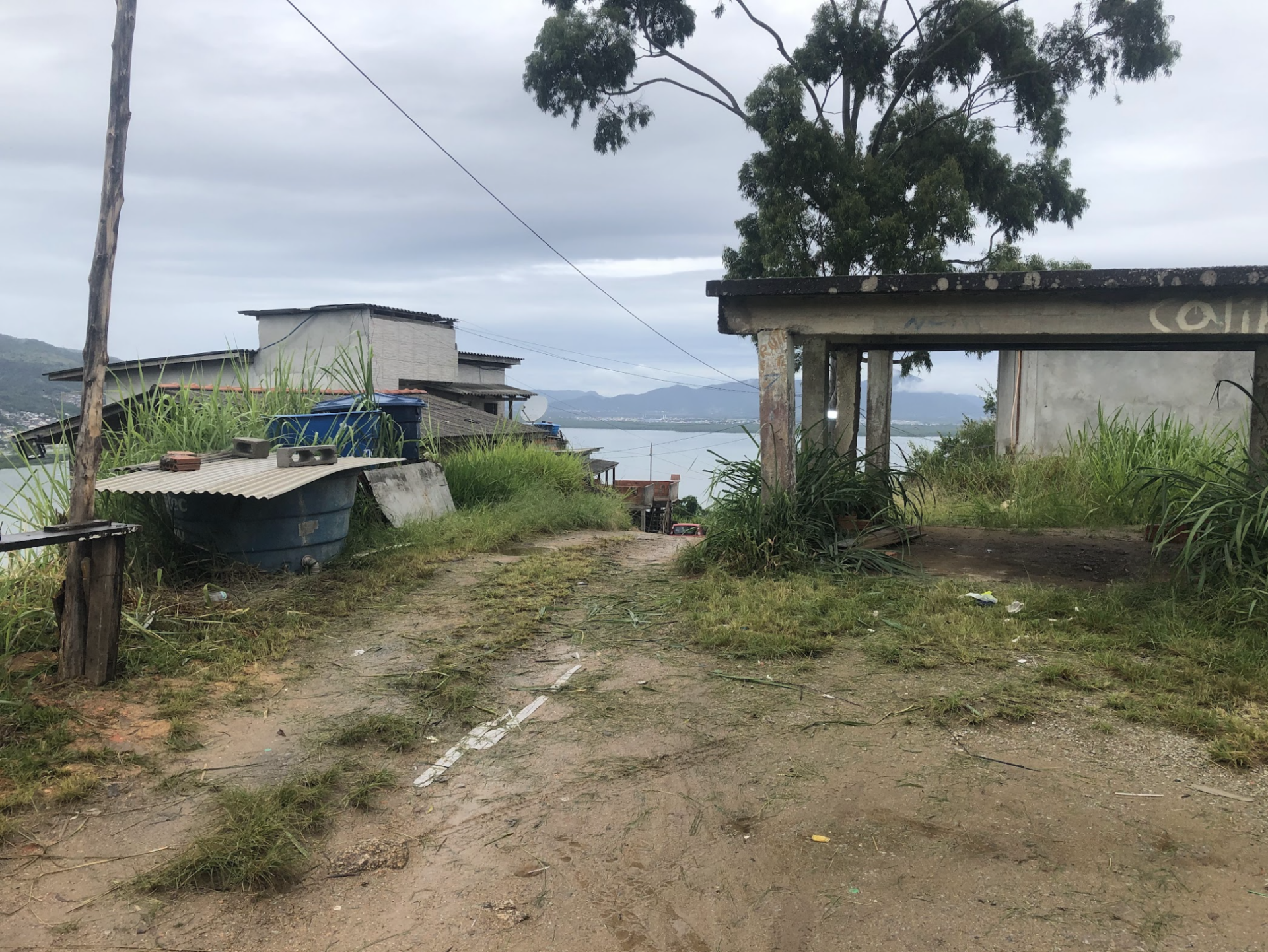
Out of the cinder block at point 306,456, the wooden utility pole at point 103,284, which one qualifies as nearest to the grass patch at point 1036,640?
the cinder block at point 306,456

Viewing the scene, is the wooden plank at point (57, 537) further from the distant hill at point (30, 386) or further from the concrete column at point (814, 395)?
the concrete column at point (814, 395)

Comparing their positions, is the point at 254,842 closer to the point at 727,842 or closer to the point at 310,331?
the point at 727,842

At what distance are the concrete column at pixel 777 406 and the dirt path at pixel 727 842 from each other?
278 cm

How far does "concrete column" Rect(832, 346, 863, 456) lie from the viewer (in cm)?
800

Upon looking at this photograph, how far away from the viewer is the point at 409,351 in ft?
97.1

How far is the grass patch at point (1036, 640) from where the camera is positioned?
3.79m

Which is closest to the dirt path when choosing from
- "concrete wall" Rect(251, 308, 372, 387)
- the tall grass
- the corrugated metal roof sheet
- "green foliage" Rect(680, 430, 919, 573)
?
the corrugated metal roof sheet

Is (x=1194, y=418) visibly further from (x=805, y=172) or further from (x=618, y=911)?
(x=618, y=911)

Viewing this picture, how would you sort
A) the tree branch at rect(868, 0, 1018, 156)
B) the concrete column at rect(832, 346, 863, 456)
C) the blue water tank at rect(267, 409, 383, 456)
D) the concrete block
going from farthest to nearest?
the tree branch at rect(868, 0, 1018, 156)
the concrete block
the concrete column at rect(832, 346, 863, 456)
the blue water tank at rect(267, 409, 383, 456)

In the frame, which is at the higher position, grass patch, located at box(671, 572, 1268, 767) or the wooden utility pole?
the wooden utility pole

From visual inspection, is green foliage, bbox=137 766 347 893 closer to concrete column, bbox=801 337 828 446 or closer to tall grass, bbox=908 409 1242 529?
A: concrete column, bbox=801 337 828 446

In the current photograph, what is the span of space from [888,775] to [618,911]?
1.24 meters

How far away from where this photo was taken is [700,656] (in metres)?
4.86

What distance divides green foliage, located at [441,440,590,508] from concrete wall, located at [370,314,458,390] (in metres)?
16.6
